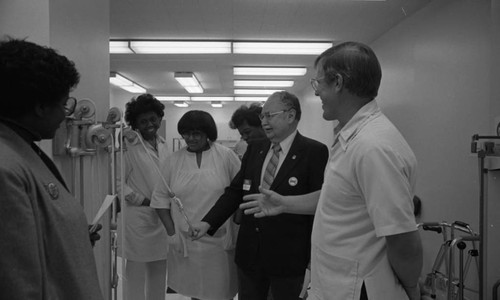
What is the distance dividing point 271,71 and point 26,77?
18.4 ft

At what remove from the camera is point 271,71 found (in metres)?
6.38

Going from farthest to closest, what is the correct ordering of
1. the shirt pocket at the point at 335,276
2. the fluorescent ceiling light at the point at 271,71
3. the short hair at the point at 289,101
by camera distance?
the fluorescent ceiling light at the point at 271,71, the short hair at the point at 289,101, the shirt pocket at the point at 335,276

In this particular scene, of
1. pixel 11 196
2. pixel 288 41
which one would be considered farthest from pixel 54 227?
pixel 288 41

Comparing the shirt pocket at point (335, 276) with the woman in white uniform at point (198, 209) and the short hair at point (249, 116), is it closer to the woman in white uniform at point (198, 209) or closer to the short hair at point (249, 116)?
the woman in white uniform at point (198, 209)

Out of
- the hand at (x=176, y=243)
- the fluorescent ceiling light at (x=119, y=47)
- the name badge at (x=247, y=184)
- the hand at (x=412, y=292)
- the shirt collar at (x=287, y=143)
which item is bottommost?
the hand at (x=176, y=243)

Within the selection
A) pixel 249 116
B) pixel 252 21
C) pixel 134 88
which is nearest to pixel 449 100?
pixel 249 116

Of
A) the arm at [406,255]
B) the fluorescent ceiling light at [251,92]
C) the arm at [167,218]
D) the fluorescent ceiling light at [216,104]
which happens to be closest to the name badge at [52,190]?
the arm at [406,255]

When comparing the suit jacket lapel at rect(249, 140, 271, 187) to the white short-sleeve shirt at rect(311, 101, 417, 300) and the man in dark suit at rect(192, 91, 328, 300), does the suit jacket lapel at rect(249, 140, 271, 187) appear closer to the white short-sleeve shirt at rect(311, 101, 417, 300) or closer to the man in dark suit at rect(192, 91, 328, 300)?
the man in dark suit at rect(192, 91, 328, 300)

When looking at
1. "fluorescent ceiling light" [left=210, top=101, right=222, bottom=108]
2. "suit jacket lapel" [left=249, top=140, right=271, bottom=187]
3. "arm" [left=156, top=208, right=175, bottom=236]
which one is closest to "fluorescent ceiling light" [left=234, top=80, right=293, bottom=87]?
"fluorescent ceiling light" [left=210, top=101, right=222, bottom=108]

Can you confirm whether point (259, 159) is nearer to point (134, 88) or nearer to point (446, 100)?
point (446, 100)

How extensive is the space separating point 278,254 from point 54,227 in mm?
1116

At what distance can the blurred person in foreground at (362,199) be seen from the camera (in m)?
1.11

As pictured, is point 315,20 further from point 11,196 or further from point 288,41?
point 11,196

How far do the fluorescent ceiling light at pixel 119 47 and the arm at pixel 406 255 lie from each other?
434cm
